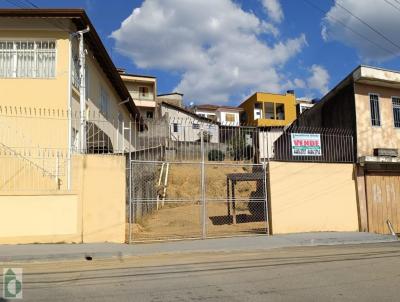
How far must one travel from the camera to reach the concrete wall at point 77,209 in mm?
13164

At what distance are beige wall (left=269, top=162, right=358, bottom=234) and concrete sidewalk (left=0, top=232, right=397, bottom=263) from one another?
0.60 metres

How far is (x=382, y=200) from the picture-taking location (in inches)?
739

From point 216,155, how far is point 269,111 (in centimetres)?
4873

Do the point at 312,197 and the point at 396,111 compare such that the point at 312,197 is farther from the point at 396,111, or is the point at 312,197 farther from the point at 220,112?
the point at 220,112

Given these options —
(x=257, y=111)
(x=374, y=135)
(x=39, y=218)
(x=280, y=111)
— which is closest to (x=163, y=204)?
(x=374, y=135)

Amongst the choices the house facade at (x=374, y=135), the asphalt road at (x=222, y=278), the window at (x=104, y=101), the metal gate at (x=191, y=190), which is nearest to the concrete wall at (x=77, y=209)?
the metal gate at (x=191, y=190)

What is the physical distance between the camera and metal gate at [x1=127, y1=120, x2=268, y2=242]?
622 inches

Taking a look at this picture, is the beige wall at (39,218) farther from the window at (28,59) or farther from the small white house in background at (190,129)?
the window at (28,59)

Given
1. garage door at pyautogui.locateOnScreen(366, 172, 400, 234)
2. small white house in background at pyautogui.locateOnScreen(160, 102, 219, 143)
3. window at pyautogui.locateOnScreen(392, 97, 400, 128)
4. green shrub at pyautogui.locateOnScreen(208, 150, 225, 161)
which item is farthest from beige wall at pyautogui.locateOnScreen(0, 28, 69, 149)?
window at pyautogui.locateOnScreen(392, 97, 400, 128)

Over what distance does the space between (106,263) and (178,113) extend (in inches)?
1813

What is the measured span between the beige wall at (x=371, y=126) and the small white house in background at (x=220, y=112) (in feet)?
152

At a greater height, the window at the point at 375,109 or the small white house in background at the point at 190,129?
the window at the point at 375,109

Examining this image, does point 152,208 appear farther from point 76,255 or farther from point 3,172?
point 76,255

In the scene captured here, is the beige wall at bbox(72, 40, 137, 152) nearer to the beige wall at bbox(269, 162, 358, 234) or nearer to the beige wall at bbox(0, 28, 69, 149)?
the beige wall at bbox(0, 28, 69, 149)
